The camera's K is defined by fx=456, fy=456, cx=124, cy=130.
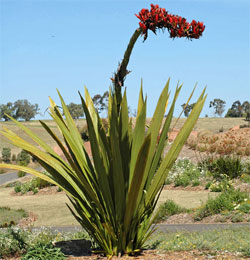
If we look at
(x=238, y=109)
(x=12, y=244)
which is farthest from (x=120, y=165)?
(x=238, y=109)

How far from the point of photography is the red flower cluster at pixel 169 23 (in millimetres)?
5363

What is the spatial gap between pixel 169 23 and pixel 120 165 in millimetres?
1768

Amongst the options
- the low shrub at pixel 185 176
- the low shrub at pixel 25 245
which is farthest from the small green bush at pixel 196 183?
the low shrub at pixel 25 245

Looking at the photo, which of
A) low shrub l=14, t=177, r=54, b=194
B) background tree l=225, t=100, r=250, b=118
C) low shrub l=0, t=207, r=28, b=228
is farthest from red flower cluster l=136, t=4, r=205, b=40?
background tree l=225, t=100, r=250, b=118

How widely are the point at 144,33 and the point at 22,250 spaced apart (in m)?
3.58

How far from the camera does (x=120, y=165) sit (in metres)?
5.18

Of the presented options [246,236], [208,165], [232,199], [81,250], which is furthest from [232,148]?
[81,250]

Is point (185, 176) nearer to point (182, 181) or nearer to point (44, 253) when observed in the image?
point (182, 181)

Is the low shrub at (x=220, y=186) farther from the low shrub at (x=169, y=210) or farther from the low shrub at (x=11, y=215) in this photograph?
the low shrub at (x=11, y=215)

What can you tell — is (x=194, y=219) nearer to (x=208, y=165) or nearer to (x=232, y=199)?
(x=232, y=199)

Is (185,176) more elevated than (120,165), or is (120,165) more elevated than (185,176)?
(120,165)

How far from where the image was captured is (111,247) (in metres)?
5.56

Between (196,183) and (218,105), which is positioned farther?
(218,105)

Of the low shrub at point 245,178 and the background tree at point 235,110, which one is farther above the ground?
the background tree at point 235,110
